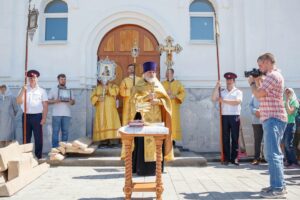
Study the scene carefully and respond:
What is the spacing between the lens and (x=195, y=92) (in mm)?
9680

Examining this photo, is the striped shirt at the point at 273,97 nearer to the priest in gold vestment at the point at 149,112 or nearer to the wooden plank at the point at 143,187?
the priest in gold vestment at the point at 149,112

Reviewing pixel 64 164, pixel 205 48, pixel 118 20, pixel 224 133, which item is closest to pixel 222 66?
pixel 205 48

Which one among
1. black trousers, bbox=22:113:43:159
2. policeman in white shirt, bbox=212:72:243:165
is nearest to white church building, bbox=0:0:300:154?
policeman in white shirt, bbox=212:72:243:165

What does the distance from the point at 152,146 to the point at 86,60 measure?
14.8 ft

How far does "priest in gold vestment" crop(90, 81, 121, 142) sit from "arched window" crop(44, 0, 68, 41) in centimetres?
239

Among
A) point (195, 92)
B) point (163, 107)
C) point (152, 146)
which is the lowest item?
point (152, 146)

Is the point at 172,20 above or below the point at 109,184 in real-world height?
above

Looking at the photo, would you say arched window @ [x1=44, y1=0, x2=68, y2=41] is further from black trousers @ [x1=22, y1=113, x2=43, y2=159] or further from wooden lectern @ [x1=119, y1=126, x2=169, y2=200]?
wooden lectern @ [x1=119, y1=126, x2=169, y2=200]

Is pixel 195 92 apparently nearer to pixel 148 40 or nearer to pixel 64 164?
pixel 148 40

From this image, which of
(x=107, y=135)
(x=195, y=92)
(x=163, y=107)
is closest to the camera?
(x=163, y=107)

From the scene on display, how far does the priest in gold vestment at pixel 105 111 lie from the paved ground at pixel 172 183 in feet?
5.80

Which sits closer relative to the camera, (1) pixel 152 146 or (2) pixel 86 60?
(1) pixel 152 146

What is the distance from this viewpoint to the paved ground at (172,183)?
4.72m

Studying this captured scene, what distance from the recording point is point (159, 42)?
9961 millimetres
